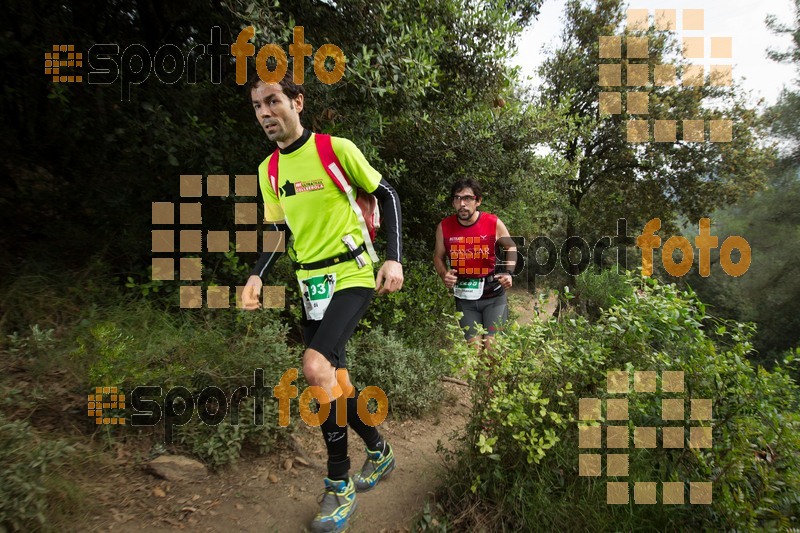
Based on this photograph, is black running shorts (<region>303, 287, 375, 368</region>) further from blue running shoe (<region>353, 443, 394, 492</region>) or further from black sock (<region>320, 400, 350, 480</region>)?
blue running shoe (<region>353, 443, 394, 492</region>)

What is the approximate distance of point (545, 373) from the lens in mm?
2533

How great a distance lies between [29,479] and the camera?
220 centimetres

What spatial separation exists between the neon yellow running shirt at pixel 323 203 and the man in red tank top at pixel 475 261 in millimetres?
1620

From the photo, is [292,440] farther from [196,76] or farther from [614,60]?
[614,60]

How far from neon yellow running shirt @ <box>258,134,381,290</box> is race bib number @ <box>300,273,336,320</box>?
33 millimetres

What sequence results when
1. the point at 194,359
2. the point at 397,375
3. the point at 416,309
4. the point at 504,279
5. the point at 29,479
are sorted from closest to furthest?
the point at 29,479
the point at 194,359
the point at 504,279
the point at 397,375
the point at 416,309

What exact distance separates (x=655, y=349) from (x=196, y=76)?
16.4ft

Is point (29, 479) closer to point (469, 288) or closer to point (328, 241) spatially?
point (328, 241)

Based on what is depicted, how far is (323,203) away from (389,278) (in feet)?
2.08

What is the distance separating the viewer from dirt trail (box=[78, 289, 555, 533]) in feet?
8.60

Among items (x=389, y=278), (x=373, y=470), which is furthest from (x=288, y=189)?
→ (x=373, y=470)

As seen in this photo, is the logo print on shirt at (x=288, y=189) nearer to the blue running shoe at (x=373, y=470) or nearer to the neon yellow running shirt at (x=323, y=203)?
the neon yellow running shirt at (x=323, y=203)

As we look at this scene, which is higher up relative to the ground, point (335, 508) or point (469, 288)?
point (469, 288)

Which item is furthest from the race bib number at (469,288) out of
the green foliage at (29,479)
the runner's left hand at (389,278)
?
the green foliage at (29,479)
